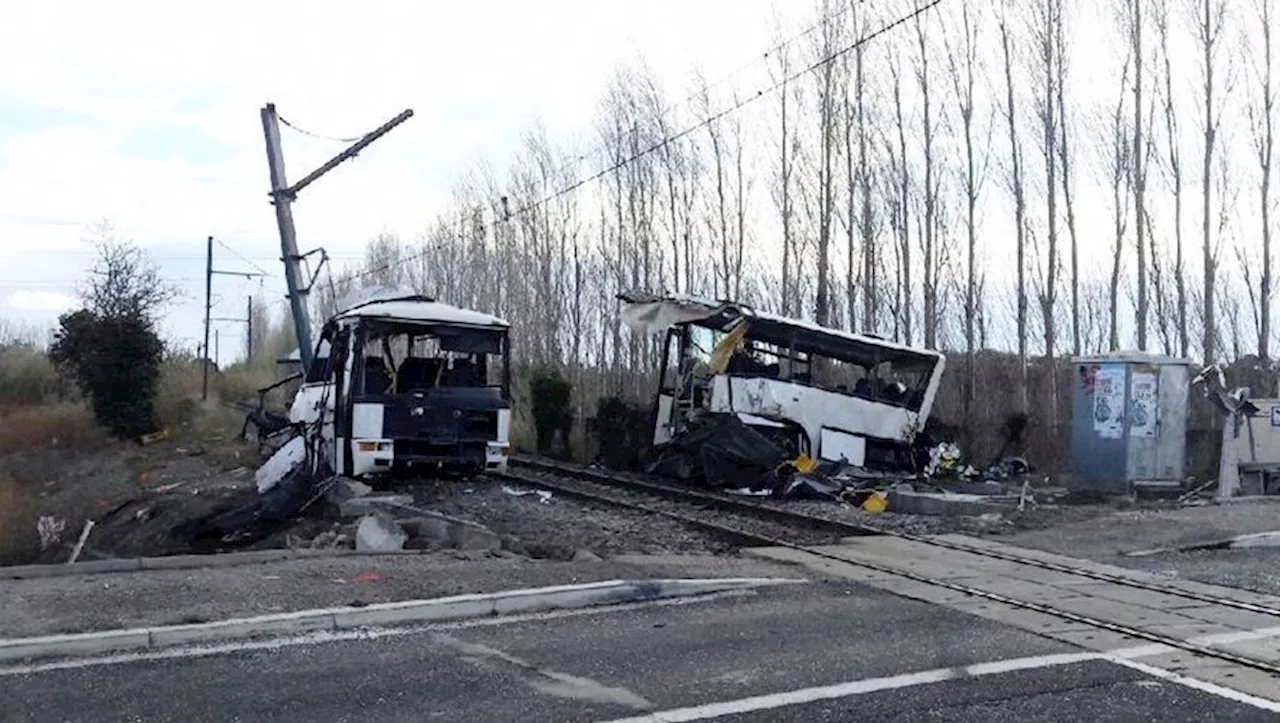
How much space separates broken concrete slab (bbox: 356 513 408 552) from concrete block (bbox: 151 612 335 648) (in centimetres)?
471

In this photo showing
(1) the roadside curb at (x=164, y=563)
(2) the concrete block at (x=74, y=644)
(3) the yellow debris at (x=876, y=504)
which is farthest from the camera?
(3) the yellow debris at (x=876, y=504)

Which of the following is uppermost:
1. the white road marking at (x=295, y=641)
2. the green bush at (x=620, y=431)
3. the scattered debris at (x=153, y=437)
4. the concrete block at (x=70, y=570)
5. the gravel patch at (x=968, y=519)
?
the green bush at (x=620, y=431)

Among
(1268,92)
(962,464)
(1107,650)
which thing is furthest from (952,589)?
(1268,92)

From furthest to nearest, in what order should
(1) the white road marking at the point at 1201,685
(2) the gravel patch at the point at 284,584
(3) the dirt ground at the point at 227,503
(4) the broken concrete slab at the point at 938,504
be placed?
(4) the broken concrete slab at the point at 938,504
(3) the dirt ground at the point at 227,503
(2) the gravel patch at the point at 284,584
(1) the white road marking at the point at 1201,685

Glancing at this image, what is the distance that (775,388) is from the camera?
22.3 meters

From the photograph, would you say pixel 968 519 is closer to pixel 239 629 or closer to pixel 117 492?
pixel 239 629

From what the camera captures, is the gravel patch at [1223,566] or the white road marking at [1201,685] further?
the gravel patch at [1223,566]

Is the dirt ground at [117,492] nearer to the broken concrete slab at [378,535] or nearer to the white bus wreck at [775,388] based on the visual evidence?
the broken concrete slab at [378,535]

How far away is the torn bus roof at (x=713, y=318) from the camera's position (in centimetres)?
2286

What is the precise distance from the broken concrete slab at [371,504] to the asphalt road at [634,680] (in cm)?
740

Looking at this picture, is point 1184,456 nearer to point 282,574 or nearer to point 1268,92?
point 1268,92

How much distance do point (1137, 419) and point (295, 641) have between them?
14909 millimetres

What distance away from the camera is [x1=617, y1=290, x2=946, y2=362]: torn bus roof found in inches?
900

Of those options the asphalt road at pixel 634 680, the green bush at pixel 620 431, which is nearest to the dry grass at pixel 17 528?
the green bush at pixel 620 431
